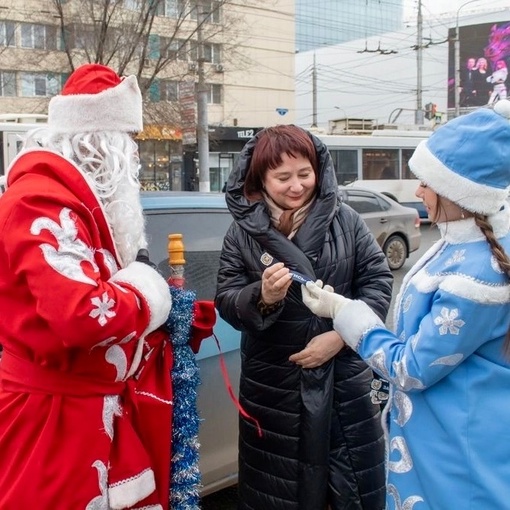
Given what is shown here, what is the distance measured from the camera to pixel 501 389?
1.73 m

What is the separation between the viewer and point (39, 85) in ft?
86.2

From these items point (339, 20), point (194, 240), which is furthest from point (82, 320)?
point (339, 20)

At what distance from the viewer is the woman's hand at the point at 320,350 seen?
2273mm

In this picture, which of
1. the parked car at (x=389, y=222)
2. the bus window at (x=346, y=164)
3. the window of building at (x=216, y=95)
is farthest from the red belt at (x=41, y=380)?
the window of building at (x=216, y=95)

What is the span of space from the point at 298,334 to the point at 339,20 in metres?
97.6

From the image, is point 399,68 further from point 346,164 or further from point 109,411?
point 109,411

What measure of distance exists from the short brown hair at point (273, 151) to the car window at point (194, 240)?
806 mm

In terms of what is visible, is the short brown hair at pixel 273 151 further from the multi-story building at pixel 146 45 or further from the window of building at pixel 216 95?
the window of building at pixel 216 95

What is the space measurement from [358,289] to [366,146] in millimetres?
19798

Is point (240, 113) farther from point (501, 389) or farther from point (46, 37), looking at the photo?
point (501, 389)

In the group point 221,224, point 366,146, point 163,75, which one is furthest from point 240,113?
point 221,224

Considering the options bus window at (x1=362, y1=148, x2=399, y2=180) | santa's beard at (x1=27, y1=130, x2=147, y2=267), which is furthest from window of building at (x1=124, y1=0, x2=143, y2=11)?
santa's beard at (x1=27, y1=130, x2=147, y2=267)

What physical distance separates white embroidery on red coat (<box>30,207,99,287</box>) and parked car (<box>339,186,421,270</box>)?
10.4 metres

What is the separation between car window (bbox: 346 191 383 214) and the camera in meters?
12.0
